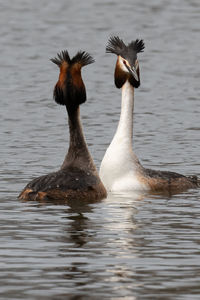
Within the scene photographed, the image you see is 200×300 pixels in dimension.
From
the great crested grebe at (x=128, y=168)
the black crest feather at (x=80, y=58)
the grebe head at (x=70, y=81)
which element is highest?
the black crest feather at (x=80, y=58)

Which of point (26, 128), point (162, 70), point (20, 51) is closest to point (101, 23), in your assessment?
point (20, 51)

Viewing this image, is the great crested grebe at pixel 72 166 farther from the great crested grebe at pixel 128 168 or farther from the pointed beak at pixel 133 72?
the pointed beak at pixel 133 72

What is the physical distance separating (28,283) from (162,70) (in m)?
23.1

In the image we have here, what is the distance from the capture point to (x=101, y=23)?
45375mm

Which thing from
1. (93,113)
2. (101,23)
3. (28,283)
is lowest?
(28,283)

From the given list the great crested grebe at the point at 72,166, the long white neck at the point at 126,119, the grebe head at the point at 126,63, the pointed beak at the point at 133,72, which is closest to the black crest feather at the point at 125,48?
the grebe head at the point at 126,63

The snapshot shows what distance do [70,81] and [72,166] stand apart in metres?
1.30

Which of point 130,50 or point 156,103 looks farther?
point 156,103

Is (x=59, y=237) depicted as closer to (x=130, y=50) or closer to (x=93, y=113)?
(x=130, y=50)

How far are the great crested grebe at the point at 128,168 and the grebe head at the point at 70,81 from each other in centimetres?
174

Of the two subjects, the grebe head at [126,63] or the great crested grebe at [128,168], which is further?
the grebe head at [126,63]

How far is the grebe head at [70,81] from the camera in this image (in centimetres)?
1692

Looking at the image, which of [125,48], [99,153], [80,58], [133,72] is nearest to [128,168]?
[133,72]

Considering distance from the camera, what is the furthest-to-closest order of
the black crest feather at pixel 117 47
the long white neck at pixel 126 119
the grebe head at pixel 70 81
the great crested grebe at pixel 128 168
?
the black crest feather at pixel 117 47 → the long white neck at pixel 126 119 → the great crested grebe at pixel 128 168 → the grebe head at pixel 70 81
